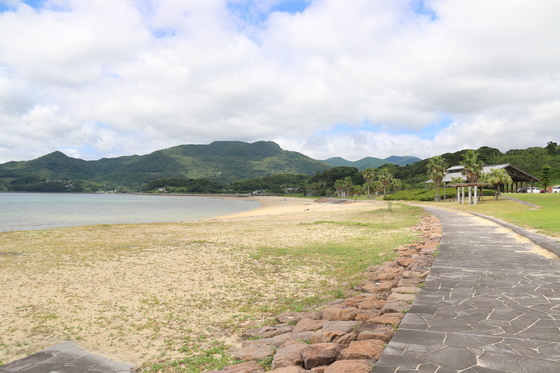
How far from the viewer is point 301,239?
17.4m

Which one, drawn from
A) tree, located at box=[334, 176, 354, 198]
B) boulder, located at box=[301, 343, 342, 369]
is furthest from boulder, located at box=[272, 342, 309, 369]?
tree, located at box=[334, 176, 354, 198]

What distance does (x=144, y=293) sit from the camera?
8359 mm

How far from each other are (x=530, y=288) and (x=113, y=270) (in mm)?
10575

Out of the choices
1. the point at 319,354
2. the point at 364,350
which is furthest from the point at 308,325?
the point at 364,350

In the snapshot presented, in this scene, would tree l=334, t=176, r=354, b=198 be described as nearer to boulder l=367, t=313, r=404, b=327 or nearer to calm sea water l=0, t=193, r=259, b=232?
calm sea water l=0, t=193, r=259, b=232

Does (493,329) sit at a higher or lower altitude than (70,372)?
higher

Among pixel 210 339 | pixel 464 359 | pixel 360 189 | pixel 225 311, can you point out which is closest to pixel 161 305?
pixel 225 311

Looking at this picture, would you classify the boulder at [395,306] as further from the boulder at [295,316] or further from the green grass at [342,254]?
the green grass at [342,254]

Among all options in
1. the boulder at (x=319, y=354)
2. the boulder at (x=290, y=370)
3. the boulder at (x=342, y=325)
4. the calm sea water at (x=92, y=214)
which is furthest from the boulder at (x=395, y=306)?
the calm sea water at (x=92, y=214)

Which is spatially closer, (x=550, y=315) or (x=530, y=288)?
(x=550, y=315)

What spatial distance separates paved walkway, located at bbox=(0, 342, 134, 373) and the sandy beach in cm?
32

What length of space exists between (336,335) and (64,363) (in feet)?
12.3

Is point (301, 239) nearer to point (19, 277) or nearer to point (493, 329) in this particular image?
point (19, 277)

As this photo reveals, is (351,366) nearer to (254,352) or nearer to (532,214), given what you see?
(254,352)
